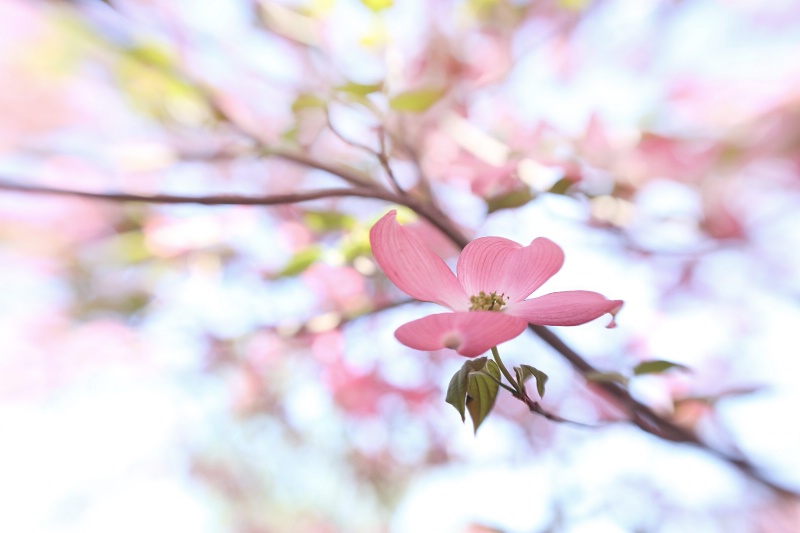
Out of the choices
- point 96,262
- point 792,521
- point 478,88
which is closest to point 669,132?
point 478,88

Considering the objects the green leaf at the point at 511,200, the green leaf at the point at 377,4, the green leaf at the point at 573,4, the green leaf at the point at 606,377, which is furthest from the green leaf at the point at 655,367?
the green leaf at the point at 573,4

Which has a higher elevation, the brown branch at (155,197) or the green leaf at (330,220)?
the brown branch at (155,197)

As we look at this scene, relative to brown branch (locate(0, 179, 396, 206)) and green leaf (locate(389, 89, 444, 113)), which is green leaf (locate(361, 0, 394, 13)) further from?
brown branch (locate(0, 179, 396, 206))

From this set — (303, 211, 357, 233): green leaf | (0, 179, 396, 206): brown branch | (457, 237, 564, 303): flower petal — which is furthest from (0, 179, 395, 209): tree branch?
(303, 211, 357, 233): green leaf

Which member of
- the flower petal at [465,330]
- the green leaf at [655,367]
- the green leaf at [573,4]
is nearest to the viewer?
the flower petal at [465,330]

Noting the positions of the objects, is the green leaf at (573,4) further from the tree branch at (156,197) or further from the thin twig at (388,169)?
the tree branch at (156,197)

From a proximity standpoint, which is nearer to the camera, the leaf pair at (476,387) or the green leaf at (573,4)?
the leaf pair at (476,387)
